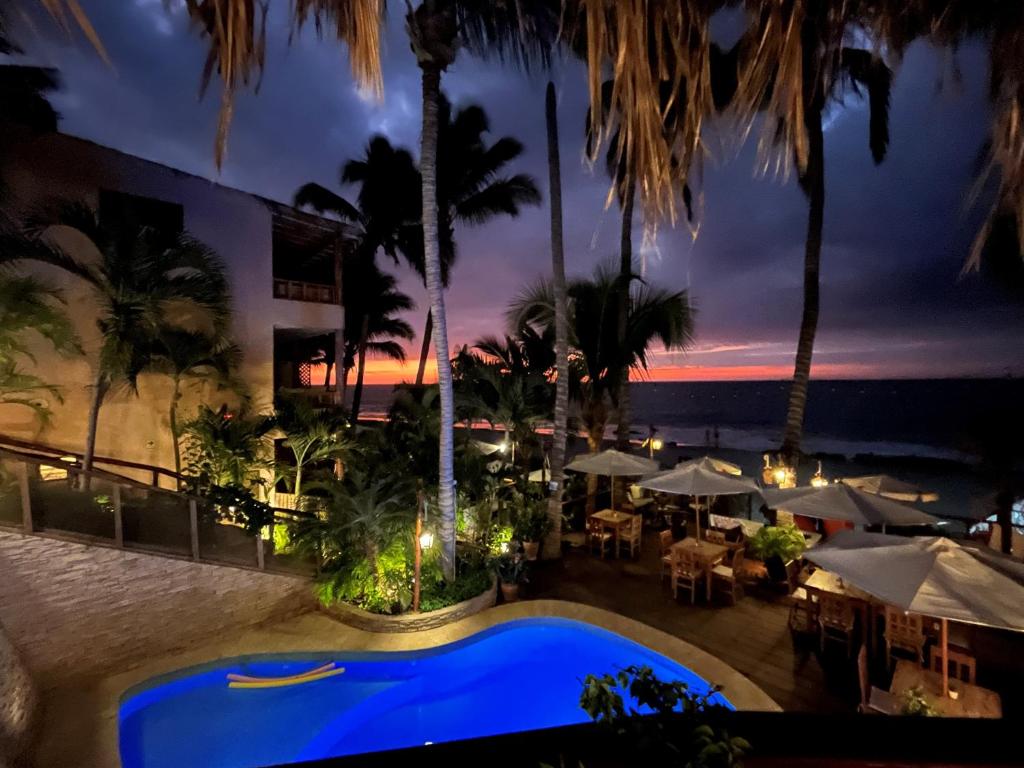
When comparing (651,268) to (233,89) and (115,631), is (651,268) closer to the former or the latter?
(233,89)

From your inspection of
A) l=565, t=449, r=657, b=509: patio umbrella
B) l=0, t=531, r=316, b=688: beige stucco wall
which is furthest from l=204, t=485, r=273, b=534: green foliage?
l=565, t=449, r=657, b=509: patio umbrella

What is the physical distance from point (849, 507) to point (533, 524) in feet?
16.7

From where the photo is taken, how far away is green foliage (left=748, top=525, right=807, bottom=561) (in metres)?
7.80

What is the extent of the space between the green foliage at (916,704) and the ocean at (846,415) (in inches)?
295

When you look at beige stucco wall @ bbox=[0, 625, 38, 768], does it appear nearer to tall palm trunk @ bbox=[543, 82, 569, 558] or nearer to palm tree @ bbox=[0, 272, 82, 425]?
palm tree @ bbox=[0, 272, 82, 425]

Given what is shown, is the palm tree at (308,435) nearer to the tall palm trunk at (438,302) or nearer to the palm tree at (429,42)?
the tall palm trunk at (438,302)

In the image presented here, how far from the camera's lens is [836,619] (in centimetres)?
582

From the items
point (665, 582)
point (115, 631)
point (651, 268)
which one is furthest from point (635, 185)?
point (115, 631)

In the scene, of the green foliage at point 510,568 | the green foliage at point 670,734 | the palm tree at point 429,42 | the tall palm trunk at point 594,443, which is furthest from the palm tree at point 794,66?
the tall palm trunk at point 594,443

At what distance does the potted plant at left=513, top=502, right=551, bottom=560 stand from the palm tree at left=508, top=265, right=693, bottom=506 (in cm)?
200

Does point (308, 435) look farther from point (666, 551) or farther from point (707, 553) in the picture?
point (707, 553)

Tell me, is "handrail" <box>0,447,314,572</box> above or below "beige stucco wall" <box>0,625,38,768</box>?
above

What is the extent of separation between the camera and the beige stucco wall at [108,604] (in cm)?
582

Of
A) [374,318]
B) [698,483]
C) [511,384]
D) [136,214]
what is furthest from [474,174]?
[698,483]
